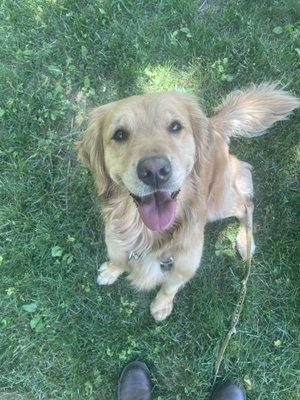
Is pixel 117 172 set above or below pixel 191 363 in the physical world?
above

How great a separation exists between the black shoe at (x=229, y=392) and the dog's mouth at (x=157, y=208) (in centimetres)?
163

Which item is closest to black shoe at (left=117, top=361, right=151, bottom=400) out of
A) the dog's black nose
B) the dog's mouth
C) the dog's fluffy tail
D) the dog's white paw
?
the dog's white paw

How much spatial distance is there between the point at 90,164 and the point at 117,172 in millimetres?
475

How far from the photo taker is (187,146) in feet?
9.29

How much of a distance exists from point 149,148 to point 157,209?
1.25ft

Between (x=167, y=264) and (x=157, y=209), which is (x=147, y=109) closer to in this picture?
(x=157, y=209)

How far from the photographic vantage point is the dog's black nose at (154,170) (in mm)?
2451

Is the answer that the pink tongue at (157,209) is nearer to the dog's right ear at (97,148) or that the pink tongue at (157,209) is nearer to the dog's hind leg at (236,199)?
the dog's right ear at (97,148)

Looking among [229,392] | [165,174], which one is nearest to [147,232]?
[165,174]

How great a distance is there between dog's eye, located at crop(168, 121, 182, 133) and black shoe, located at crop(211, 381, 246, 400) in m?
2.05

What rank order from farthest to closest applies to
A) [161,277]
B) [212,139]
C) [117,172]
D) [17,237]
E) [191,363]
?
[17,237]
[191,363]
[161,277]
[212,139]
[117,172]

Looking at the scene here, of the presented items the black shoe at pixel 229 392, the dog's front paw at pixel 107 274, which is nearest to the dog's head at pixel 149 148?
the dog's front paw at pixel 107 274

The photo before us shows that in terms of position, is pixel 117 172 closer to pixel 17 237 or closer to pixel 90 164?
pixel 90 164

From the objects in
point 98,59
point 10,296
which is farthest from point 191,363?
point 98,59
